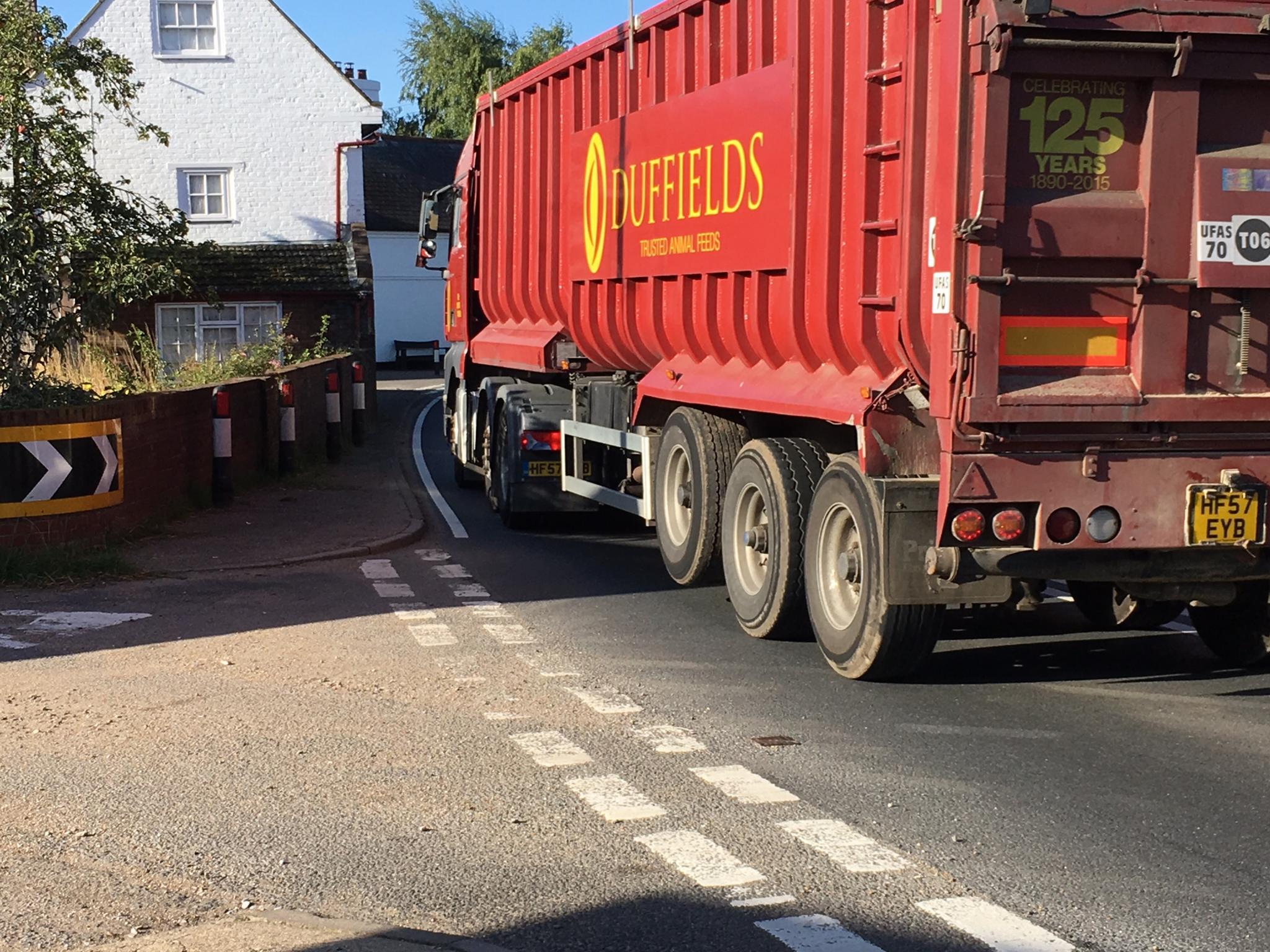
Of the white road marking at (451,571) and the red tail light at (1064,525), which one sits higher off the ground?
the red tail light at (1064,525)

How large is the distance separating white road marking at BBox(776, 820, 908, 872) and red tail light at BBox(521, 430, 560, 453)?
8705 mm

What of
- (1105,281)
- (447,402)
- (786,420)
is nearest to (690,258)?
(786,420)

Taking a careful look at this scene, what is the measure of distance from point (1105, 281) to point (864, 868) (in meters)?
3.02

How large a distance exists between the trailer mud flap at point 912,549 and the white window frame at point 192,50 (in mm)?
32580

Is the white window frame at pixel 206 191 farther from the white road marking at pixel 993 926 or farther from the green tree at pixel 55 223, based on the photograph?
the white road marking at pixel 993 926

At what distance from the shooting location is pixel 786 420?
9297 millimetres

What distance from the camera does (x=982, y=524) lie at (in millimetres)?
7035

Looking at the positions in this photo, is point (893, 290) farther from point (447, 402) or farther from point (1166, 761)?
point (447, 402)

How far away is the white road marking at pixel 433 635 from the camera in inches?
356

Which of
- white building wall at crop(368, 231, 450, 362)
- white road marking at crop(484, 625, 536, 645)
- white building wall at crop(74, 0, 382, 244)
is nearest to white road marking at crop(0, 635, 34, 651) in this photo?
white road marking at crop(484, 625, 536, 645)

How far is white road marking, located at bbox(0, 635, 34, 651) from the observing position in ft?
29.2

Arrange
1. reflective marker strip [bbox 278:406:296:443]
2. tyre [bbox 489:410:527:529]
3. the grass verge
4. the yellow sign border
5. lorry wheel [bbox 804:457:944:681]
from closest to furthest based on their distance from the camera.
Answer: lorry wheel [bbox 804:457:944:681], the grass verge, the yellow sign border, tyre [bbox 489:410:527:529], reflective marker strip [bbox 278:406:296:443]

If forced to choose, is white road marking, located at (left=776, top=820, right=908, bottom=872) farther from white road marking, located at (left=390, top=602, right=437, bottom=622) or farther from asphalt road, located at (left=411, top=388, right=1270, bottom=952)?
white road marking, located at (left=390, top=602, right=437, bottom=622)

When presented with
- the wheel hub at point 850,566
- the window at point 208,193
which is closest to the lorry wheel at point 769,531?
the wheel hub at point 850,566
